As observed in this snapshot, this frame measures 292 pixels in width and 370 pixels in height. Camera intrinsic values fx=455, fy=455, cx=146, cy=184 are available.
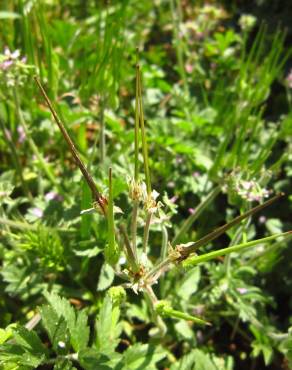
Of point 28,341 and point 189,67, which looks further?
point 189,67

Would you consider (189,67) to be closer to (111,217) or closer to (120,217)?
(120,217)

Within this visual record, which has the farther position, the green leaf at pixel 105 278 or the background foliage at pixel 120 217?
the green leaf at pixel 105 278

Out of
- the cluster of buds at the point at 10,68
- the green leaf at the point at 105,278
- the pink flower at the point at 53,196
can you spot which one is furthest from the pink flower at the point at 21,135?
the green leaf at the point at 105,278

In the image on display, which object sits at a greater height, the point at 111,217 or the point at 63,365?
the point at 111,217

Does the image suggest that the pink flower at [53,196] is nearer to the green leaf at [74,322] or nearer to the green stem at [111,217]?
the green leaf at [74,322]

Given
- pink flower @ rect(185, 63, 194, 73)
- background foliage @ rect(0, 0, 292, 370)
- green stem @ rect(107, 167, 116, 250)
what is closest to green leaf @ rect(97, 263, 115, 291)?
background foliage @ rect(0, 0, 292, 370)

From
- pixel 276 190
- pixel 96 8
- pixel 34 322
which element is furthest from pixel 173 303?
pixel 96 8

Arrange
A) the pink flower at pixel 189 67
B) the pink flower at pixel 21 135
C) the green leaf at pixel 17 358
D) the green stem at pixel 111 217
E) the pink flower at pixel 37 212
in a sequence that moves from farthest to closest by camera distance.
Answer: the pink flower at pixel 189 67 → the pink flower at pixel 21 135 → the pink flower at pixel 37 212 → the green leaf at pixel 17 358 → the green stem at pixel 111 217

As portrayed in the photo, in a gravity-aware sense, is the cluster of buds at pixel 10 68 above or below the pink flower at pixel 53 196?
above

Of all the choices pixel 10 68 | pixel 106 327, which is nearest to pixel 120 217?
pixel 106 327
